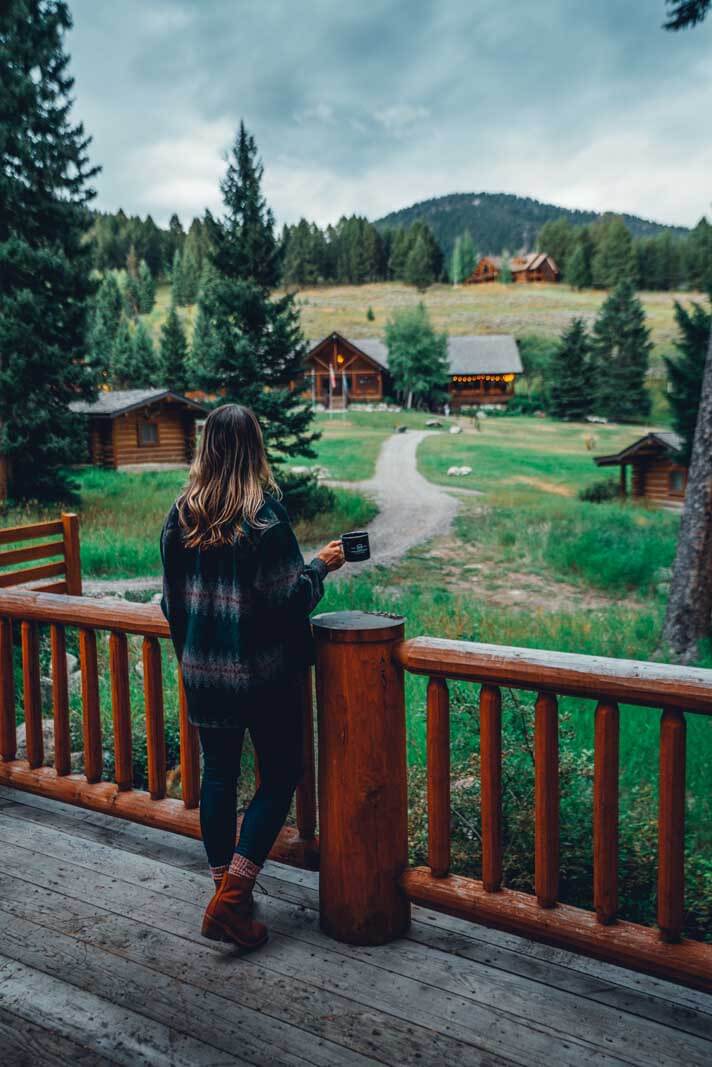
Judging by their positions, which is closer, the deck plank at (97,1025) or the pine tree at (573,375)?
the deck plank at (97,1025)

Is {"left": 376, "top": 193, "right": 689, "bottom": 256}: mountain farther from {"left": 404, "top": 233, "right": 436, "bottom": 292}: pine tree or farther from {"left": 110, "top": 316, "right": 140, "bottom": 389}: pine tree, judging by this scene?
{"left": 110, "top": 316, "right": 140, "bottom": 389}: pine tree

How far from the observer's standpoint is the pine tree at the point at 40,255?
59.3ft

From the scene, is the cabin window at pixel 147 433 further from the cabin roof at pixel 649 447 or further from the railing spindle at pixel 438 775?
the railing spindle at pixel 438 775

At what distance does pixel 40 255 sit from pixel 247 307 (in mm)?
5630

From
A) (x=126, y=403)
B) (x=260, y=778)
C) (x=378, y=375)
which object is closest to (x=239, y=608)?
(x=260, y=778)

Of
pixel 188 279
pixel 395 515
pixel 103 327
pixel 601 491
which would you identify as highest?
pixel 188 279

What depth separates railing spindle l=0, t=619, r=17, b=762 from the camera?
12.5 feet

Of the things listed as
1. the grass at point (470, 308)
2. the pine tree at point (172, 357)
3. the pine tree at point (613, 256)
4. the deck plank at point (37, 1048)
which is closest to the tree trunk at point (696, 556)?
the deck plank at point (37, 1048)

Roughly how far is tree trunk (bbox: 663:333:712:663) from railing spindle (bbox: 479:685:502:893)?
24.8ft

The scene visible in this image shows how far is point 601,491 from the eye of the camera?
23594mm

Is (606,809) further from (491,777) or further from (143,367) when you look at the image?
(143,367)

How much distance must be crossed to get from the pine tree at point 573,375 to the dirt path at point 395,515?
49.0ft

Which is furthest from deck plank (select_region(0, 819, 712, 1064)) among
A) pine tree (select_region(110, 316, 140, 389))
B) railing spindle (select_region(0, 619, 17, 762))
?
pine tree (select_region(110, 316, 140, 389))

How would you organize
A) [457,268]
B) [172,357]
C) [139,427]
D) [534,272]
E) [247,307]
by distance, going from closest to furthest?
[247,307]
[139,427]
[172,357]
[457,268]
[534,272]
